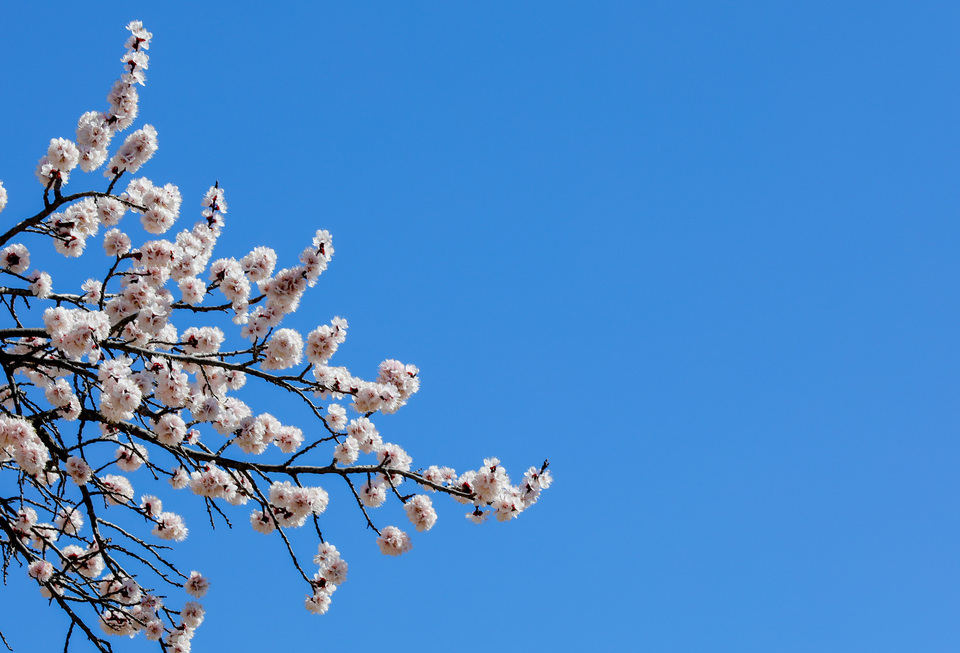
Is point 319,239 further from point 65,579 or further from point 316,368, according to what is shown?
point 65,579

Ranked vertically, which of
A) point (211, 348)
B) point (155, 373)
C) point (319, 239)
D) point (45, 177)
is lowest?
point (155, 373)

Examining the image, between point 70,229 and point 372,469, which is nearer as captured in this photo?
point 372,469

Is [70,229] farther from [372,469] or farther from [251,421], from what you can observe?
[372,469]

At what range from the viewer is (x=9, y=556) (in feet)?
20.5

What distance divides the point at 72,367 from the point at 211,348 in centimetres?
105

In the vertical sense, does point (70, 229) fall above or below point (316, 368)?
above

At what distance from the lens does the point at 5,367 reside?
5.76 m

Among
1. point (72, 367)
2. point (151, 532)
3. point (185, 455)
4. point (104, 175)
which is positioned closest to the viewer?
point (72, 367)

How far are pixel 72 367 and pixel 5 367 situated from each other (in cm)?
73

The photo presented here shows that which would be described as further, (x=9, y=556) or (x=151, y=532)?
(x=151, y=532)

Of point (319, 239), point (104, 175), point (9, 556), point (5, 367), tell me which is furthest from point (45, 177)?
point (9, 556)

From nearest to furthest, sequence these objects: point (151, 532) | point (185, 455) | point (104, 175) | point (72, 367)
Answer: point (72, 367), point (185, 455), point (104, 175), point (151, 532)

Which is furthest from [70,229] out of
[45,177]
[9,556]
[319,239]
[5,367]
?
[9,556]

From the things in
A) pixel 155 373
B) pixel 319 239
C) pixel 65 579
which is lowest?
pixel 65 579
